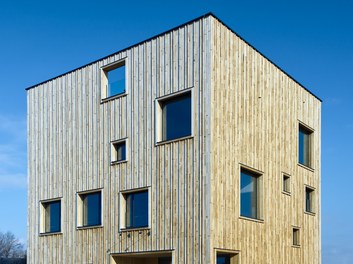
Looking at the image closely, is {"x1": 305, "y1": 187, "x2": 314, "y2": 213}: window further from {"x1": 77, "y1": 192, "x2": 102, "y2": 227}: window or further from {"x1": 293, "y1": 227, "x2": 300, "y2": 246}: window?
{"x1": 77, "y1": 192, "x2": 102, "y2": 227}: window

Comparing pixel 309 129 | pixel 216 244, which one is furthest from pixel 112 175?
pixel 309 129

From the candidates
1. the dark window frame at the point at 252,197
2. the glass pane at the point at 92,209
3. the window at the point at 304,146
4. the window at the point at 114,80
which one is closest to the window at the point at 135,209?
the glass pane at the point at 92,209

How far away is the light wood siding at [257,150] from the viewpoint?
1741 centimetres

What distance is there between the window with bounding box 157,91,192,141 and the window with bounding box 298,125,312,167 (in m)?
7.25

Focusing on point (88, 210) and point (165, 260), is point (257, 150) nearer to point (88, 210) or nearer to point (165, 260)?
point (165, 260)

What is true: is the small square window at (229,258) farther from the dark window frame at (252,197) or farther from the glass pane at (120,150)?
the glass pane at (120,150)

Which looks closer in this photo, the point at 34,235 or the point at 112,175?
the point at 112,175

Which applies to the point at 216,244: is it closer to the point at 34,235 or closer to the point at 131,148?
the point at 131,148

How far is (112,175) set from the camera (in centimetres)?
1981

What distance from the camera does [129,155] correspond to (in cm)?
1930

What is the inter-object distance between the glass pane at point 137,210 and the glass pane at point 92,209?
1530mm

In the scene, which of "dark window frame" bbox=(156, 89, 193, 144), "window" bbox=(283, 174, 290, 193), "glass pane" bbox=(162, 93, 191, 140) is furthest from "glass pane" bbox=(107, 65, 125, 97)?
"window" bbox=(283, 174, 290, 193)

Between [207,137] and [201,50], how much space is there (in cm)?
294

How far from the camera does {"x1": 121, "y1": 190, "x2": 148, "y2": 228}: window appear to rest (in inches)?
733
